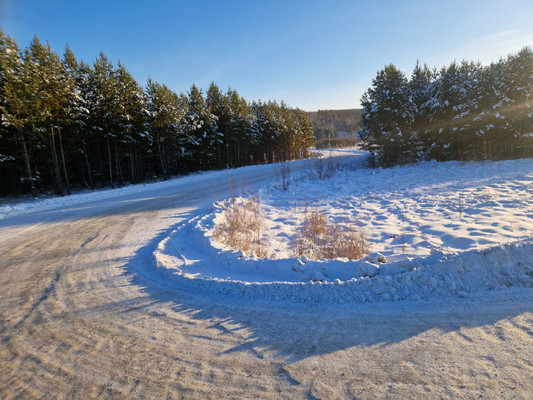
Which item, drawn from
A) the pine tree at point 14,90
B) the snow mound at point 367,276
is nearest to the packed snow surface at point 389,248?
the snow mound at point 367,276

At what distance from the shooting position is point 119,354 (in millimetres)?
2301

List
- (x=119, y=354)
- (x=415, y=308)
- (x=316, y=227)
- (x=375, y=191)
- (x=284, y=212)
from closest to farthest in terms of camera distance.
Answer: (x=119, y=354), (x=415, y=308), (x=316, y=227), (x=284, y=212), (x=375, y=191)

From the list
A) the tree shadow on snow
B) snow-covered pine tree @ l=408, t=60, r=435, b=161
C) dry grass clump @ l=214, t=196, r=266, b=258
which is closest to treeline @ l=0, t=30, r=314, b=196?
dry grass clump @ l=214, t=196, r=266, b=258

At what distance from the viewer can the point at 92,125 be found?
2141 centimetres

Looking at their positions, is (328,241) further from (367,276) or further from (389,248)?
(367,276)

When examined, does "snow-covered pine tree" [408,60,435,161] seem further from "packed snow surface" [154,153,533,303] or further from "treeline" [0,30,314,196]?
"treeline" [0,30,314,196]

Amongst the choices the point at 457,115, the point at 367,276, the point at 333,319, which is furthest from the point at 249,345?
the point at 457,115

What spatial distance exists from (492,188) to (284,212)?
7.98 metres

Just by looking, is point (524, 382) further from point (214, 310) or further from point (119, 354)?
point (119, 354)

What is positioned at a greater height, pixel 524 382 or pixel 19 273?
pixel 19 273

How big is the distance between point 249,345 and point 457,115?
24098 mm

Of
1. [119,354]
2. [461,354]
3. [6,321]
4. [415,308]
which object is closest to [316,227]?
[415,308]

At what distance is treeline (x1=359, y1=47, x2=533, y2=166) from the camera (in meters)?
17.2

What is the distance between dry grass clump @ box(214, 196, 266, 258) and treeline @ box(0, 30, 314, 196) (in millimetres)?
16515
